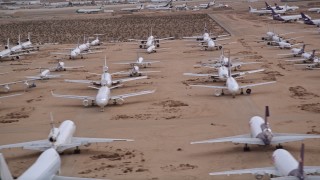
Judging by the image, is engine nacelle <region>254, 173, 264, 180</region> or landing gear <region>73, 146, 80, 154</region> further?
landing gear <region>73, 146, 80, 154</region>

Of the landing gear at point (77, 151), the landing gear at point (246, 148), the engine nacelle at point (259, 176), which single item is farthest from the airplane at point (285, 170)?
the landing gear at point (77, 151)

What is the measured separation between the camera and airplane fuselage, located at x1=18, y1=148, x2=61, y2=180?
103ft

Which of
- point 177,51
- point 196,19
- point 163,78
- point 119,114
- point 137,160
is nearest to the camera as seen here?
point 137,160

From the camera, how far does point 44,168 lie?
3278cm

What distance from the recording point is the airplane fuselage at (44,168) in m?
31.4

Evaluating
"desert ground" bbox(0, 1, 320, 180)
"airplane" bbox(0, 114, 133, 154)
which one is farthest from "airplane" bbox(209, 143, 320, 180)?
"airplane" bbox(0, 114, 133, 154)

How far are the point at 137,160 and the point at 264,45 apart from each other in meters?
74.2

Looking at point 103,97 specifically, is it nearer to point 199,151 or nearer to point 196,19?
point 199,151

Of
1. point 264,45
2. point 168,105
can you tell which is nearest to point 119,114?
point 168,105

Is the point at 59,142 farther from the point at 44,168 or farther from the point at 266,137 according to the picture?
the point at 266,137

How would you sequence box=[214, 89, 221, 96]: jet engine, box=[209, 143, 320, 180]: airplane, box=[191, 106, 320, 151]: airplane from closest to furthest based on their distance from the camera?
box=[209, 143, 320, 180]: airplane < box=[191, 106, 320, 151]: airplane < box=[214, 89, 221, 96]: jet engine

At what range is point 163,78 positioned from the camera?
7656 cm

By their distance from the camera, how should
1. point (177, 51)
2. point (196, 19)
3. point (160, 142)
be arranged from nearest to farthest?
point (160, 142)
point (177, 51)
point (196, 19)

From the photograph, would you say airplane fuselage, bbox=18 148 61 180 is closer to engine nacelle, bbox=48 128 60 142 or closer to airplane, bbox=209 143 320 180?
A: engine nacelle, bbox=48 128 60 142
